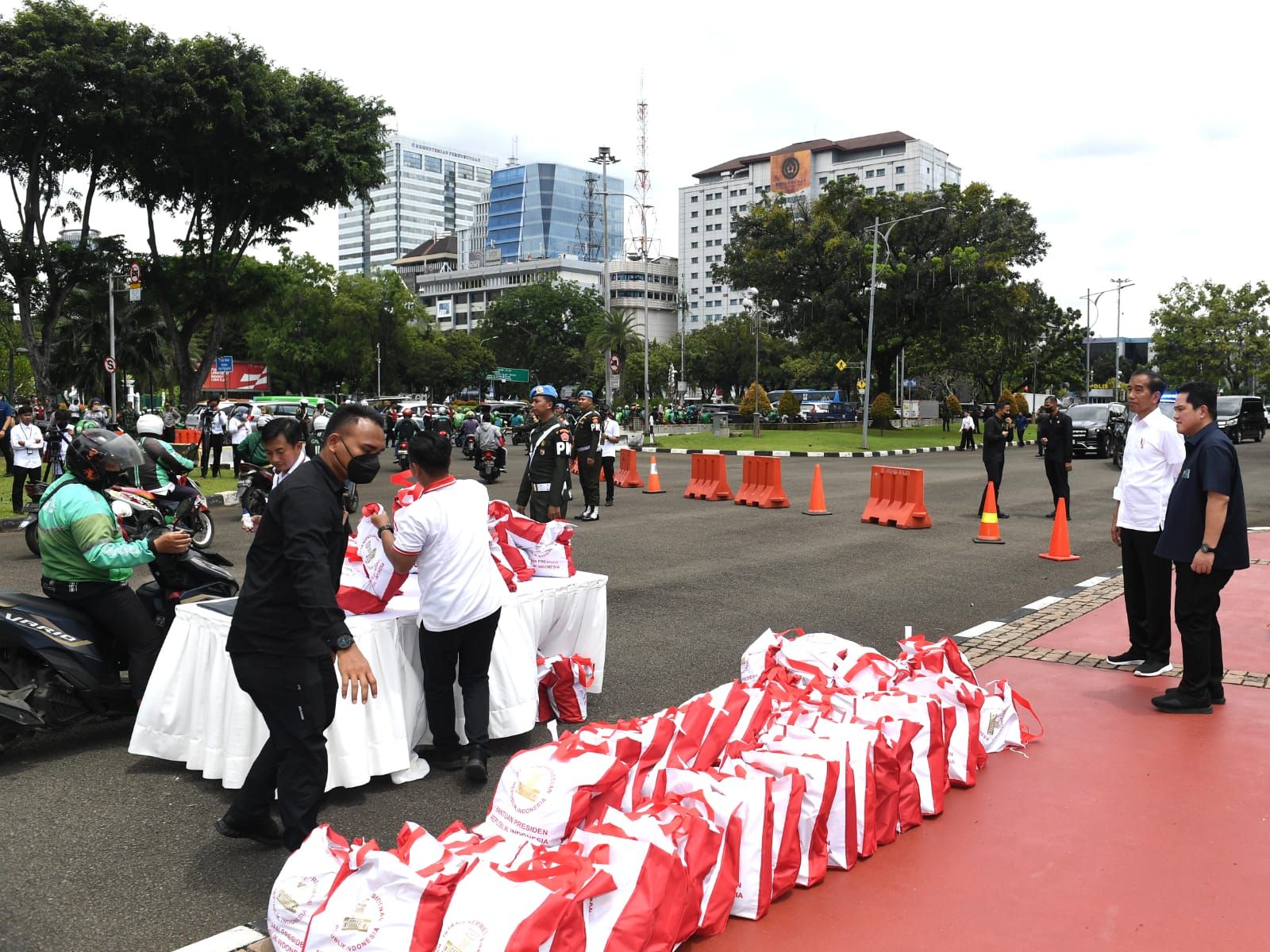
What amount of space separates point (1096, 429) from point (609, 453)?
60.8 feet

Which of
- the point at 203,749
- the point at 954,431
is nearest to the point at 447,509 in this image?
the point at 203,749

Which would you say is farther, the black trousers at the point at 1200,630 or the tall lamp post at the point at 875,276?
the tall lamp post at the point at 875,276

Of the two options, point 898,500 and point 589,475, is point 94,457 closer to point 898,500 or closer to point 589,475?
point 589,475

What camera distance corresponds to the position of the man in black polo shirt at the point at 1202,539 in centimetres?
541

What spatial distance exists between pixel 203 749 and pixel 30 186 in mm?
28599

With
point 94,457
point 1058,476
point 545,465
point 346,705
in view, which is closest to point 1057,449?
point 1058,476

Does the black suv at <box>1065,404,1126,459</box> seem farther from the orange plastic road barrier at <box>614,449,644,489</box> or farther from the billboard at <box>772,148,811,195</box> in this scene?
the billboard at <box>772,148,811,195</box>

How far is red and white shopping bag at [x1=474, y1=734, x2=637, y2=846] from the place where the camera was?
11.4 feet

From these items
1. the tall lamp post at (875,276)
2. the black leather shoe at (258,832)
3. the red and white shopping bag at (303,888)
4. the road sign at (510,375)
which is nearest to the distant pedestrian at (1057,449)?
the black leather shoe at (258,832)

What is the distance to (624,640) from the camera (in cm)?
A: 744

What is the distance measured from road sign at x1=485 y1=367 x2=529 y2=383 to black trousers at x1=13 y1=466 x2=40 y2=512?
7817cm

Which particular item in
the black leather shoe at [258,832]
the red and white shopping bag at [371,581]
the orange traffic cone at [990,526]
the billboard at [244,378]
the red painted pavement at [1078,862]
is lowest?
the red painted pavement at [1078,862]

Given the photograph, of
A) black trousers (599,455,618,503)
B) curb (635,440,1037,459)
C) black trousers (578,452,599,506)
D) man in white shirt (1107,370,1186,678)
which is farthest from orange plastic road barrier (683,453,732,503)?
curb (635,440,1037,459)

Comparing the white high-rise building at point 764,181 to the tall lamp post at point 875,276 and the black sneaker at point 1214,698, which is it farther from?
the black sneaker at point 1214,698
